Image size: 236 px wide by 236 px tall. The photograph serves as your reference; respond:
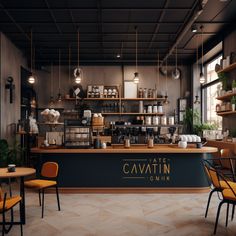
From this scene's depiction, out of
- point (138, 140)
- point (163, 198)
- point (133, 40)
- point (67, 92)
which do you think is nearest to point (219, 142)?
point (138, 140)

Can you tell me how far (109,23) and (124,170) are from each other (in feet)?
11.2

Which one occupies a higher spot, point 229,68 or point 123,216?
point 229,68

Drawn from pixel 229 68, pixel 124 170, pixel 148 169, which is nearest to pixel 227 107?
pixel 229 68

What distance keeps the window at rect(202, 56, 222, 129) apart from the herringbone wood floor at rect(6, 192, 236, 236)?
15.2ft

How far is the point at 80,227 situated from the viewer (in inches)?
165

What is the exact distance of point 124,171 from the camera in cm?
636

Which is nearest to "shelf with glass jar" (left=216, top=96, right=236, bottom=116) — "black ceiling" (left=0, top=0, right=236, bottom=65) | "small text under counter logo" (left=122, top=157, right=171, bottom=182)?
"black ceiling" (left=0, top=0, right=236, bottom=65)

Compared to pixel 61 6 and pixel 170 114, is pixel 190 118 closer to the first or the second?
pixel 170 114

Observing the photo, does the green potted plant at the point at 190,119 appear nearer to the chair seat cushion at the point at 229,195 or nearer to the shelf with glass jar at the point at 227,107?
the shelf with glass jar at the point at 227,107

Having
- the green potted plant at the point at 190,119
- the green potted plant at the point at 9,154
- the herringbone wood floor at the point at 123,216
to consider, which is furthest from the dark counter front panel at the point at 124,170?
the green potted plant at the point at 190,119

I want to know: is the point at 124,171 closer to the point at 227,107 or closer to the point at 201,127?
the point at 227,107

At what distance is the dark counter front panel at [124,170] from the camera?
20.8ft

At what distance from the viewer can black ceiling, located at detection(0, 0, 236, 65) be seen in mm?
6184

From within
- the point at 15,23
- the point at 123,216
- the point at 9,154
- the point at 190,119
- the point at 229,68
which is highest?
the point at 15,23
